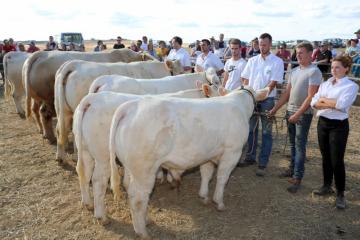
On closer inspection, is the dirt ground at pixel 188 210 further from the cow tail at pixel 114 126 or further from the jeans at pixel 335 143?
the cow tail at pixel 114 126

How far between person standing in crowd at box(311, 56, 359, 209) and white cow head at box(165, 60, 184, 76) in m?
3.67

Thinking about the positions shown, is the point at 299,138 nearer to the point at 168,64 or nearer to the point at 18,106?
the point at 168,64

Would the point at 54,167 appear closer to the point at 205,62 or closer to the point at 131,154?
the point at 131,154

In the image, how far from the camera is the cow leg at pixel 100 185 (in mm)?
4277

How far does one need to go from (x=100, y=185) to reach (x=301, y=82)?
319 centimetres

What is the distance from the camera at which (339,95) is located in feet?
14.3

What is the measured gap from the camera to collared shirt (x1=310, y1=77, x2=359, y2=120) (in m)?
A: 4.29

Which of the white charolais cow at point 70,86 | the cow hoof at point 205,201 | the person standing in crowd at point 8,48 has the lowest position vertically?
the cow hoof at point 205,201

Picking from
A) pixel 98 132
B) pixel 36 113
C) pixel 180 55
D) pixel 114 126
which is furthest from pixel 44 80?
pixel 114 126

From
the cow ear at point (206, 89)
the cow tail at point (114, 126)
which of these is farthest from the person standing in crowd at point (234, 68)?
the cow tail at point (114, 126)

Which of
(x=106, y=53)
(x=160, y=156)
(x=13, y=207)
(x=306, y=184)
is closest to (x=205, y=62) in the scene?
(x=106, y=53)

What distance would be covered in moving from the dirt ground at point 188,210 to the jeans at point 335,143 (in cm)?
53

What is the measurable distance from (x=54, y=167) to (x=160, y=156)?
313 cm

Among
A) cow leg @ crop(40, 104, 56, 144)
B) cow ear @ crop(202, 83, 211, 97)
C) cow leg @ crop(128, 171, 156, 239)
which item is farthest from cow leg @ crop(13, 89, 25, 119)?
cow leg @ crop(128, 171, 156, 239)
